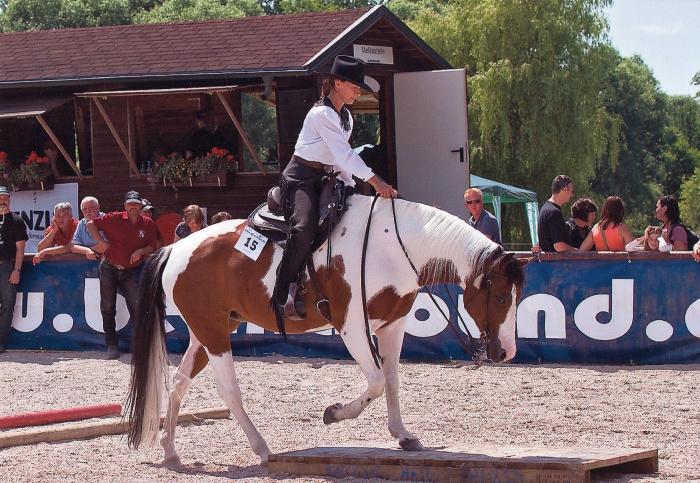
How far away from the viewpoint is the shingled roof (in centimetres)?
1586

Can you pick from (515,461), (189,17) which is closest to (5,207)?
(515,461)

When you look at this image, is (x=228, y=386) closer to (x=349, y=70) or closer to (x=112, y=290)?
(x=349, y=70)

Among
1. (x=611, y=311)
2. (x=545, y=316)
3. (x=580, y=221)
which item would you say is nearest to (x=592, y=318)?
(x=611, y=311)

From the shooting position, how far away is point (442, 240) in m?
6.80

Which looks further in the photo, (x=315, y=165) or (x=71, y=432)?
(x=71, y=432)

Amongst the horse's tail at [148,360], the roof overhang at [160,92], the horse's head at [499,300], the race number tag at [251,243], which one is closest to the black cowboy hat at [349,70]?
the race number tag at [251,243]

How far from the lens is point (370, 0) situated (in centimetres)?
6212

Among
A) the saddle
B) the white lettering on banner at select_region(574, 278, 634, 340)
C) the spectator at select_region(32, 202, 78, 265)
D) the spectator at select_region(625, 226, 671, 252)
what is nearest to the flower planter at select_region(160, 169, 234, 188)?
the spectator at select_region(32, 202, 78, 265)

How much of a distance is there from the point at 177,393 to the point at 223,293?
2.48ft

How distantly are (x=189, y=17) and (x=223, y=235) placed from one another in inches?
1753

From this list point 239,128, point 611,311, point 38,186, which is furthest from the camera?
point 38,186

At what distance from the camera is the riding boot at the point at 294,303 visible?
23.3ft

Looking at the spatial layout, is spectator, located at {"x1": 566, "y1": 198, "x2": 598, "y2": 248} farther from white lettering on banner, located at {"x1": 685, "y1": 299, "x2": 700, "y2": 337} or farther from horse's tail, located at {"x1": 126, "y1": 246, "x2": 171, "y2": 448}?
horse's tail, located at {"x1": 126, "y1": 246, "x2": 171, "y2": 448}

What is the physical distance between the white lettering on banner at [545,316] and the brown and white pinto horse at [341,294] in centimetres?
449
